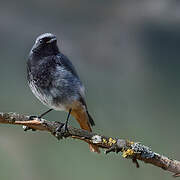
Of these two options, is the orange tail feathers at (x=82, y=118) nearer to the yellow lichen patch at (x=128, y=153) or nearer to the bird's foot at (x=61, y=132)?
the bird's foot at (x=61, y=132)

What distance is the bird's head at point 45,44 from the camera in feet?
6.46

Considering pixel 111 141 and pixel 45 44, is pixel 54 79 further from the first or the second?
pixel 111 141

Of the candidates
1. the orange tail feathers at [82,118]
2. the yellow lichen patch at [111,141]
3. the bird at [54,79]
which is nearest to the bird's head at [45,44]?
the bird at [54,79]

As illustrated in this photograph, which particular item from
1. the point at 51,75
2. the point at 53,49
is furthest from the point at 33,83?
the point at 53,49

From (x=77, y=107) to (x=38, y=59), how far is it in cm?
42

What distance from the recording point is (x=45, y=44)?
2.00m

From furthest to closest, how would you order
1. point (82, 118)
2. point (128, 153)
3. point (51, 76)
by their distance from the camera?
point (82, 118) → point (51, 76) → point (128, 153)

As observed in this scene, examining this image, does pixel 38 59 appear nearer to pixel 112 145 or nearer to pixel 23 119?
pixel 23 119

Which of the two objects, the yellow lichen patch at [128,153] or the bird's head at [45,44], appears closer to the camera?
the yellow lichen patch at [128,153]

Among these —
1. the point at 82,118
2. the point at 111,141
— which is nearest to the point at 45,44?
the point at 82,118

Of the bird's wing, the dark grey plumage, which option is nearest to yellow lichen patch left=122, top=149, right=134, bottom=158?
the dark grey plumage

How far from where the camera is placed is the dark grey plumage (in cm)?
197

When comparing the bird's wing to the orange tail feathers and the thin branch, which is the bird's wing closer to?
the orange tail feathers

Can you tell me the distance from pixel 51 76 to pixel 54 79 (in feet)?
0.09
